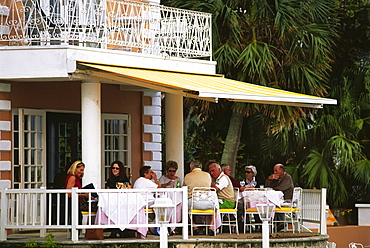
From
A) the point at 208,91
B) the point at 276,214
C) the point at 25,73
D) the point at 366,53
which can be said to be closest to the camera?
the point at 208,91

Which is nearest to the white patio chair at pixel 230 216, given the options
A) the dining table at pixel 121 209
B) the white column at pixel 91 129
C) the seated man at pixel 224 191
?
the seated man at pixel 224 191

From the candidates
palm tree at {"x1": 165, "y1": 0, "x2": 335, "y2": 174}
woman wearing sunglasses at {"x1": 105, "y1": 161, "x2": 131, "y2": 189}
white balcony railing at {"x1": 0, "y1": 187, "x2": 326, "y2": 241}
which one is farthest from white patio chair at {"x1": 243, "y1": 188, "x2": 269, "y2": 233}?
palm tree at {"x1": 165, "y1": 0, "x2": 335, "y2": 174}

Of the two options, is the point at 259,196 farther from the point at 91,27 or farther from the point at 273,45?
the point at 273,45

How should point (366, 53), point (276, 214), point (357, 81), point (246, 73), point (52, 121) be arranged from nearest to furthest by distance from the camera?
point (276, 214), point (52, 121), point (246, 73), point (357, 81), point (366, 53)

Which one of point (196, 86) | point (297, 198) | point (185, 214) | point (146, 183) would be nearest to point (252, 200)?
point (297, 198)

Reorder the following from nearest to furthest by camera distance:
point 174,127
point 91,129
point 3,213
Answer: point 3,213, point 91,129, point 174,127

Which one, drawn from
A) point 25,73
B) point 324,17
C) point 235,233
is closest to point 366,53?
point 324,17

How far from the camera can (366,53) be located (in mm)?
26734

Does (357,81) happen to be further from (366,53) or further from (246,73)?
(246,73)

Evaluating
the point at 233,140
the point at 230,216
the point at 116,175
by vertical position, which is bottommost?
the point at 230,216

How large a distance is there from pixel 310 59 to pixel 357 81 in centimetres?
261

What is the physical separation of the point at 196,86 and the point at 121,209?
2531mm

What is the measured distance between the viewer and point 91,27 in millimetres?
16641

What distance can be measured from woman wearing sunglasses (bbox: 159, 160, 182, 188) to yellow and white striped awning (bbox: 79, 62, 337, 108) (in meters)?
1.53
